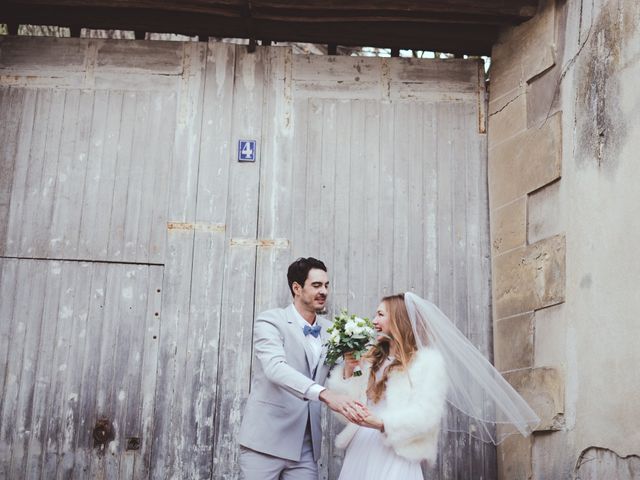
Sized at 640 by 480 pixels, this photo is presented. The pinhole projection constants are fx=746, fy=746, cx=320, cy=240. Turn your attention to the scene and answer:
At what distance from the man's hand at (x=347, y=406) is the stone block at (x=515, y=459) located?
146 cm

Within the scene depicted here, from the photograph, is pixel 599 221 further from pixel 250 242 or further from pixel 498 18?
pixel 250 242

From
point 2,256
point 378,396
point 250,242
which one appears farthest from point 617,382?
point 2,256

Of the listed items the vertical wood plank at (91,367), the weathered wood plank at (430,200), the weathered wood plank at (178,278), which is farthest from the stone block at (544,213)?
the vertical wood plank at (91,367)

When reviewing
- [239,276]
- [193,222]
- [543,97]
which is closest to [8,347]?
[193,222]

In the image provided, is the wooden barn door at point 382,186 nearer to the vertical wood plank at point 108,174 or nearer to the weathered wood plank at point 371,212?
the weathered wood plank at point 371,212

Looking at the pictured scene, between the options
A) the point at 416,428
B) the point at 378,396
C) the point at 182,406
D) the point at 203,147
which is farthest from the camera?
the point at 203,147

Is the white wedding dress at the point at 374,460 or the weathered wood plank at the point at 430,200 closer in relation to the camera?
the white wedding dress at the point at 374,460

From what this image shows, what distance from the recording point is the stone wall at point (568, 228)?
13.3 ft

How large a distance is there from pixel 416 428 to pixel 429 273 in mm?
1790

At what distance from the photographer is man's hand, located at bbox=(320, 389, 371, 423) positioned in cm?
389

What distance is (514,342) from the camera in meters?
5.07

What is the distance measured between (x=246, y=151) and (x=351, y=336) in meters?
2.01

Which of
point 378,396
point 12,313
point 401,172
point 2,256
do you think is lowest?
point 378,396

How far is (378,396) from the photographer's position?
161 inches
